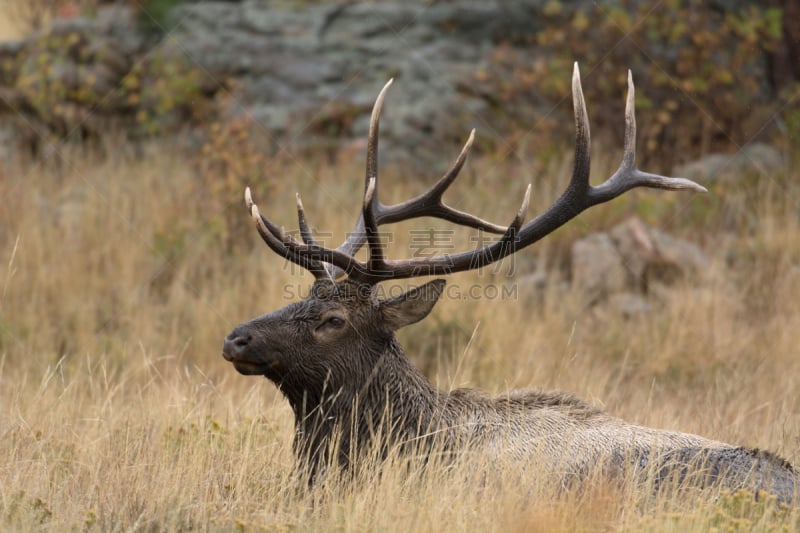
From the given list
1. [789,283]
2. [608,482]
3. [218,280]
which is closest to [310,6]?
[218,280]

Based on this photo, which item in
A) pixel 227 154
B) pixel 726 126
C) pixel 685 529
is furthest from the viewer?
pixel 726 126

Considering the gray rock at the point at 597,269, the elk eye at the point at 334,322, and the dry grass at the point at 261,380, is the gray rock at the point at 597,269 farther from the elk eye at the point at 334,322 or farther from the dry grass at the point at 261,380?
the elk eye at the point at 334,322

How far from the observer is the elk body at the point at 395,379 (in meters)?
5.32

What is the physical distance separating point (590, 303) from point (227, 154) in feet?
13.4

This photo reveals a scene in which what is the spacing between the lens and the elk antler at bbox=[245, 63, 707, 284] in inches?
218

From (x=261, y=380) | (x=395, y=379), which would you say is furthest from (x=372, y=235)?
(x=261, y=380)

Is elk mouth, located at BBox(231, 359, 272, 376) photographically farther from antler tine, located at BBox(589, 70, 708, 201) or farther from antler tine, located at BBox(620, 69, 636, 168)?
antler tine, located at BBox(620, 69, 636, 168)

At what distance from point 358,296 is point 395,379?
0.48m

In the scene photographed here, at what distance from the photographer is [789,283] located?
977 centimetres

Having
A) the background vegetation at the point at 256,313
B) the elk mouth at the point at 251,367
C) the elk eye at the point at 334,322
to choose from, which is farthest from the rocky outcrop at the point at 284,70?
the elk mouth at the point at 251,367

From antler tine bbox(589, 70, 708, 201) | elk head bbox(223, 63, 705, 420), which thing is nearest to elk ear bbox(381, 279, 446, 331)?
elk head bbox(223, 63, 705, 420)

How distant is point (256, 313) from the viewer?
9.42 meters

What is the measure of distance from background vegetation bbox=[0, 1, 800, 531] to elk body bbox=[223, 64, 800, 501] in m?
0.28

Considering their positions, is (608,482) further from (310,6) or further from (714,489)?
(310,6)
